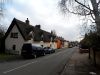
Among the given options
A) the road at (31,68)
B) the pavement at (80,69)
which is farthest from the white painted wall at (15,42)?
the pavement at (80,69)

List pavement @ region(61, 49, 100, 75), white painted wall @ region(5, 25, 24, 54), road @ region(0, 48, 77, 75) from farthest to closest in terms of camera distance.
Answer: white painted wall @ region(5, 25, 24, 54) < road @ region(0, 48, 77, 75) < pavement @ region(61, 49, 100, 75)

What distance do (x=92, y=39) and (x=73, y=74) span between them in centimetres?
640

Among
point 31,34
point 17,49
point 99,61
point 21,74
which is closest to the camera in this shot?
point 21,74

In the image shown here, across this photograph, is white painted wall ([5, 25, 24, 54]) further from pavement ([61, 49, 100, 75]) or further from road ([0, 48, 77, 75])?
pavement ([61, 49, 100, 75])

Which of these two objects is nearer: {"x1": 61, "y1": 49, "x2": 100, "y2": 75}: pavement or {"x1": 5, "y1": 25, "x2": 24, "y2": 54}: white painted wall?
{"x1": 61, "y1": 49, "x2": 100, "y2": 75}: pavement

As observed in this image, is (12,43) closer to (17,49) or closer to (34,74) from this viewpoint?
(17,49)

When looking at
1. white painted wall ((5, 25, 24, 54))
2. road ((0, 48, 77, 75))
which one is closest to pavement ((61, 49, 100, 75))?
road ((0, 48, 77, 75))

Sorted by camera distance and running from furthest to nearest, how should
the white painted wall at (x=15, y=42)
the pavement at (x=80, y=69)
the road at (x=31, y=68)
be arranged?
the white painted wall at (x=15, y=42) < the road at (x=31, y=68) < the pavement at (x=80, y=69)

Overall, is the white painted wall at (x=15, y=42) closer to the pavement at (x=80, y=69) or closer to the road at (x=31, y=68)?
the road at (x=31, y=68)

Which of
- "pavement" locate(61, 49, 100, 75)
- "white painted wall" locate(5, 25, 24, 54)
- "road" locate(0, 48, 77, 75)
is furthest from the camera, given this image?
"white painted wall" locate(5, 25, 24, 54)

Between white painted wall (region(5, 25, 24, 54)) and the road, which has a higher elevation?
white painted wall (region(5, 25, 24, 54))

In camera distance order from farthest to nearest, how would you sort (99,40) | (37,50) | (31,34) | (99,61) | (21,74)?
1. (31,34)
2. (37,50)
3. (99,40)
4. (99,61)
5. (21,74)

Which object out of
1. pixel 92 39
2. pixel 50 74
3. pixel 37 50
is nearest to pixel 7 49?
pixel 37 50

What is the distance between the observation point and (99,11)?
1659 cm
